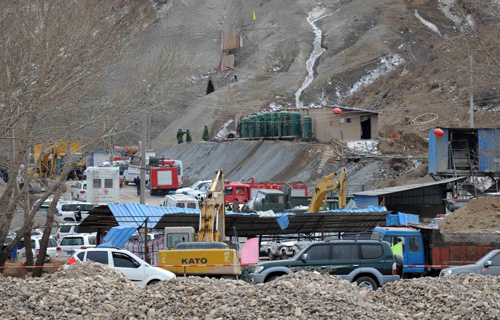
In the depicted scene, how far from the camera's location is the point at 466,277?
15.6 m

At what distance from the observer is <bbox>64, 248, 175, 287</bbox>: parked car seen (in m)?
17.5

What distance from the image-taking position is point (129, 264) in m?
17.8

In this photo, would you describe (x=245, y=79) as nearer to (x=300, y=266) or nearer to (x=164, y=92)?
(x=164, y=92)

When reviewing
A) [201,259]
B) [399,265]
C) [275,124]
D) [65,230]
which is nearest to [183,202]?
[65,230]

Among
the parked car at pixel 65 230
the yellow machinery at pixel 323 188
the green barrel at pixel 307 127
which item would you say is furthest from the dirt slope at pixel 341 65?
the parked car at pixel 65 230

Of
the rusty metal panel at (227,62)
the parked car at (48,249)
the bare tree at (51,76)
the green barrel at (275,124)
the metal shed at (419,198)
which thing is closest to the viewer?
the bare tree at (51,76)

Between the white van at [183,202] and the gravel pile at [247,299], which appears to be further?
the white van at [183,202]

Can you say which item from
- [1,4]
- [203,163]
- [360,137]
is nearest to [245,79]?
[203,163]

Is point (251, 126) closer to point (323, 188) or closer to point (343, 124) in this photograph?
point (343, 124)

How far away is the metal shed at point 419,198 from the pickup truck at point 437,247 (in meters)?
15.0

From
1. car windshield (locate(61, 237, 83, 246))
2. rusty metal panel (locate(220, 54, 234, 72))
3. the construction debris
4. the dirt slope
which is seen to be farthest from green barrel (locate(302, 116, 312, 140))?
rusty metal panel (locate(220, 54, 234, 72))

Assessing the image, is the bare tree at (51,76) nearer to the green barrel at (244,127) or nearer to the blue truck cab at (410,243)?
the blue truck cab at (410,243)

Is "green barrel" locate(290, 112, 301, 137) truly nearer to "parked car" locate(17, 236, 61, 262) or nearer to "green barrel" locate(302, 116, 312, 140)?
"green barrel" locate(302, 116, 312, 140)

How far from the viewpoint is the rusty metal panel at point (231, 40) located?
361 ft
